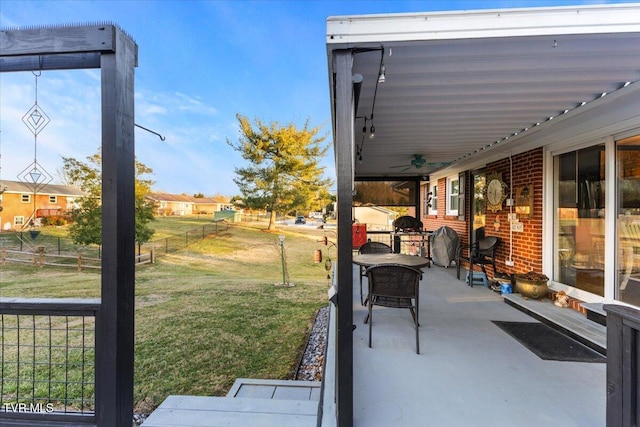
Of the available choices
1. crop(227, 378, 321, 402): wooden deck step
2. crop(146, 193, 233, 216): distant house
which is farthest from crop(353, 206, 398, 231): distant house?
crop(146, 193, 233, 216): distant house

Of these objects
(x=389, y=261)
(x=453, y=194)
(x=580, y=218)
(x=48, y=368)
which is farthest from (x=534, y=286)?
(x=48, y=368)

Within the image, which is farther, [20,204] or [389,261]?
[389,261]

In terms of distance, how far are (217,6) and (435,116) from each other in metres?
12.3

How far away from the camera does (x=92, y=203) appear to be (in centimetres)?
895

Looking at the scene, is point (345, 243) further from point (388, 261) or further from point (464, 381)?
point (388, 261)

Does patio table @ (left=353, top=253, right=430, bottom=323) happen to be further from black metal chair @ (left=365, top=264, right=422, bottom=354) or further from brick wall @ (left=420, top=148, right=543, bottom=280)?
brick wall @ (left=420, top=148, right=543, bottom=280)

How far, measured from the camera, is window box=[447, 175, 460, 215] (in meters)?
7.30

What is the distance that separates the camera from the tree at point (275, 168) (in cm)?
1823

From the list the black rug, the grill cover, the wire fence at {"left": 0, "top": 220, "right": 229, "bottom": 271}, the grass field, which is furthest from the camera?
the wire fence at {"left": 0, "top": 220, "right": 229, "bottom": 271}

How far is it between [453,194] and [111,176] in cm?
756

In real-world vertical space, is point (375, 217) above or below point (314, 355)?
above

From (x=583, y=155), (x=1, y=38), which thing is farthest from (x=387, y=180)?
(x=1, y=38)

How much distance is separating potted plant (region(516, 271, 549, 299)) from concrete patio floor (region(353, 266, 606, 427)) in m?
0.81

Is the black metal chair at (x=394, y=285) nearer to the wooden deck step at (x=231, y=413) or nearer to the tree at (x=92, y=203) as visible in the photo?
the wooden deck step at (x=231, y=413)
